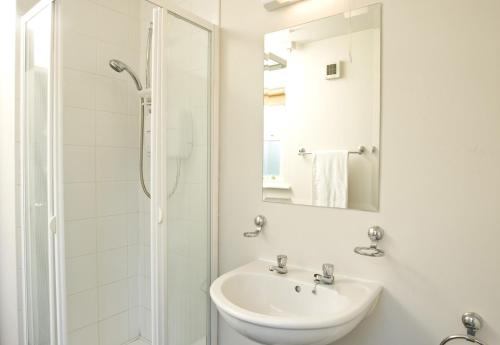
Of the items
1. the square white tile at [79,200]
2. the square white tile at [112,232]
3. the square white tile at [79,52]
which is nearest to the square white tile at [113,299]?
the square white tile at [112,232]

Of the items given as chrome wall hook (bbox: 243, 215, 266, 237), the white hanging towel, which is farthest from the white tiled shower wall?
the white hanging towel

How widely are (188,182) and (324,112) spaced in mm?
764

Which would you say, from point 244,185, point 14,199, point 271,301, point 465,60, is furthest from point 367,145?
point 14,199

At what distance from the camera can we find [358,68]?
1311 mm

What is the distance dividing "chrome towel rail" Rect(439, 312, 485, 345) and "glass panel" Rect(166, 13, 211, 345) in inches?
45.8

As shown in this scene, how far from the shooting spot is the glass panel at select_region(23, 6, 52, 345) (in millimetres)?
1531

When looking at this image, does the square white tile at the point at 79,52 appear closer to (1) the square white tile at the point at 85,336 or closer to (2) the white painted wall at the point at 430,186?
(2) the white painted wall at the point at 430,186

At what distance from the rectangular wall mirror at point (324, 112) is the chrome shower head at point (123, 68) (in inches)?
38.0

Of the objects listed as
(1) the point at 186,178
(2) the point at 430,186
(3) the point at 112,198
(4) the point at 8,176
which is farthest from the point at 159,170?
(2) the point at 430,186

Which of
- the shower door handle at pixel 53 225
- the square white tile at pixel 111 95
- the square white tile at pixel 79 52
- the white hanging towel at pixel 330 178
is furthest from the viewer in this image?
the square white tile at pixel 111 95

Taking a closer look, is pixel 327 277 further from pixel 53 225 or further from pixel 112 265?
pixel 112 265

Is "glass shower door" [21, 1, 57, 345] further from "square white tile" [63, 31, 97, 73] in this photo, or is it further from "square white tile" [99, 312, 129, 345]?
"square white tile" [99, 312, 129, 345]

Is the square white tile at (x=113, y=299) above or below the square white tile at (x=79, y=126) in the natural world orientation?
below

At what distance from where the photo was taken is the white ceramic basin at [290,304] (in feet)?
3.29
